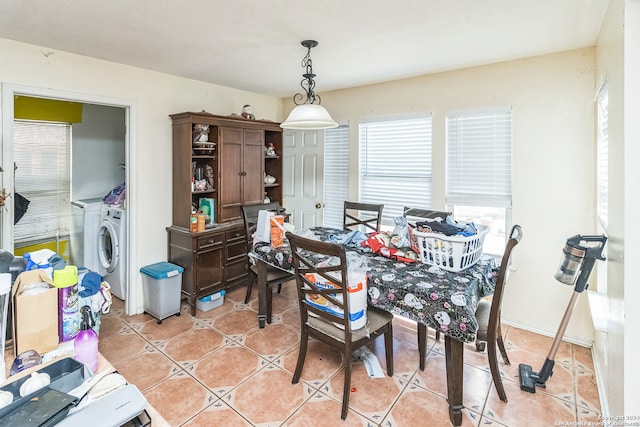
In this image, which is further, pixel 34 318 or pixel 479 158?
pixel 479 158

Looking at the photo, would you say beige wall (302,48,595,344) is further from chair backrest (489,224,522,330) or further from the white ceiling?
chair backrest (489,224,522,330)

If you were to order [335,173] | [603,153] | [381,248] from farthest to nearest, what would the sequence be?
[335,173] → [381,248] → [603,153]

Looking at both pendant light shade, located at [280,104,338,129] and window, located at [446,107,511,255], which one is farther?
window, located at [446,107,511,255]

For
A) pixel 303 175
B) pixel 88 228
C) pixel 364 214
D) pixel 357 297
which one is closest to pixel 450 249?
pixel 357 297

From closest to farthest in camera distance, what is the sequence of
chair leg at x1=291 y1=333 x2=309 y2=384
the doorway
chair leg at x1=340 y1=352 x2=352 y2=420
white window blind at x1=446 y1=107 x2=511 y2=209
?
1. chair leg at x1=340 y1=352 x2=352 y2=420
2. chair leg at x1=291 y1=333 x2=309 y2=384
3. the doorway
4. white window blind at x1=446 y1=107 x2=511 y2=209

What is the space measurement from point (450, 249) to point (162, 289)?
Answer: 8.49 feet

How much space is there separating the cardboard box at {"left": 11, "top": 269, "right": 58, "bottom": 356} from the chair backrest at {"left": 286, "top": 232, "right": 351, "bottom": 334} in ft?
3.81

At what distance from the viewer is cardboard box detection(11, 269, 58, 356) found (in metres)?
1.10

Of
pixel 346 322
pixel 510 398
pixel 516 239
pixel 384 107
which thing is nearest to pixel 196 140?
pixel 384 107

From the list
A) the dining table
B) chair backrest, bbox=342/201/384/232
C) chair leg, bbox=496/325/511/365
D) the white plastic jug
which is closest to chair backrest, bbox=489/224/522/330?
the dining table

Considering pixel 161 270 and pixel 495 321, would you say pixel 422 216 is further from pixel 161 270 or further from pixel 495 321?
pixel 161 270

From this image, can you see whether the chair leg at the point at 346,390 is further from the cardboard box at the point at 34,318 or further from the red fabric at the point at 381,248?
the cardboard box at the point at 34,318

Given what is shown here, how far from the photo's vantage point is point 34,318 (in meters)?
1.12

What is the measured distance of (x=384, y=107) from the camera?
3.71 meters
